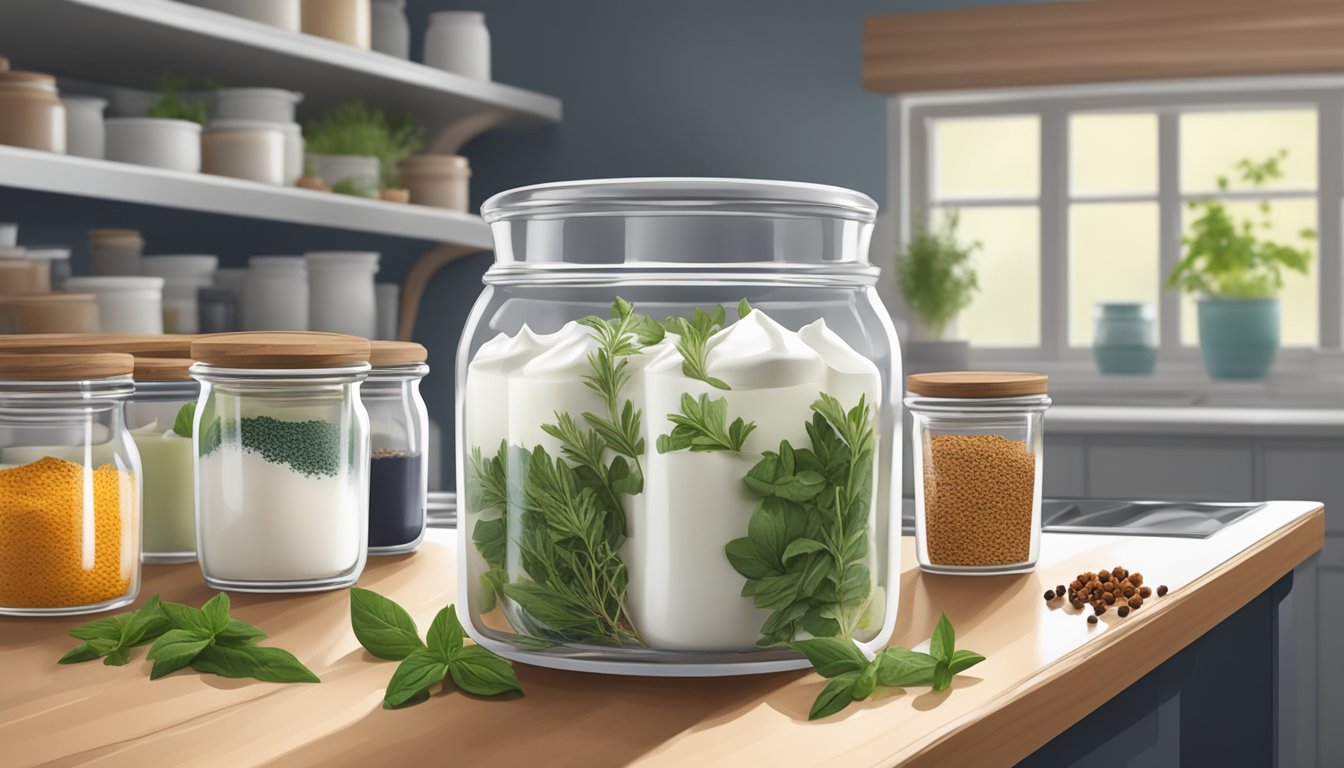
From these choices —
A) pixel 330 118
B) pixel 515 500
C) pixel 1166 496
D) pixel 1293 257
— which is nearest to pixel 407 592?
pixel 515 500

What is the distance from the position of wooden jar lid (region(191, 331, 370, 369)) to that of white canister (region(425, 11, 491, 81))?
246cm

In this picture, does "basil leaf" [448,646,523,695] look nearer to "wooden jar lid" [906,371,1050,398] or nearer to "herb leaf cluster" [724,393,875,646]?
"herb leaf cluster" [724,393,875,646]

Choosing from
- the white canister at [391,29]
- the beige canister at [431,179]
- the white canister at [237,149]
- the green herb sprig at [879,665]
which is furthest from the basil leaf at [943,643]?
the white canister at [391,29]

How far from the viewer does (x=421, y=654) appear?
0.59m

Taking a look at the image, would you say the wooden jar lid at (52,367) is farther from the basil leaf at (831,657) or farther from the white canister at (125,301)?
the white canister at (125,301)

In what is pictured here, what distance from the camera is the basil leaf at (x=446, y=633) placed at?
59 centimetres

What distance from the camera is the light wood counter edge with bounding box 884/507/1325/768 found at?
1.70 ft

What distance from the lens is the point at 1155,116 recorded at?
3.37 metres

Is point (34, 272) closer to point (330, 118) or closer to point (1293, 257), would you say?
point (330, 118)

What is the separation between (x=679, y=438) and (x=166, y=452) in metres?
0.47

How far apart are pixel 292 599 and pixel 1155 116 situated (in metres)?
3.02

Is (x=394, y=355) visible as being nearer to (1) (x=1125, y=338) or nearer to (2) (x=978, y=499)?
(2) (x=978, y=499)

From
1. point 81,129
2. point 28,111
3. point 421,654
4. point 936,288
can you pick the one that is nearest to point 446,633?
point 421,654

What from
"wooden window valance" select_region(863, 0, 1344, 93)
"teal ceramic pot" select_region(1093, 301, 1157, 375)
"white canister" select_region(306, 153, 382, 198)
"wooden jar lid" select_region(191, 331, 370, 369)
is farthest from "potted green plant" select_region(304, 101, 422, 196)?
"wooden jar lid" select_region(191, 331, 370, 369)
